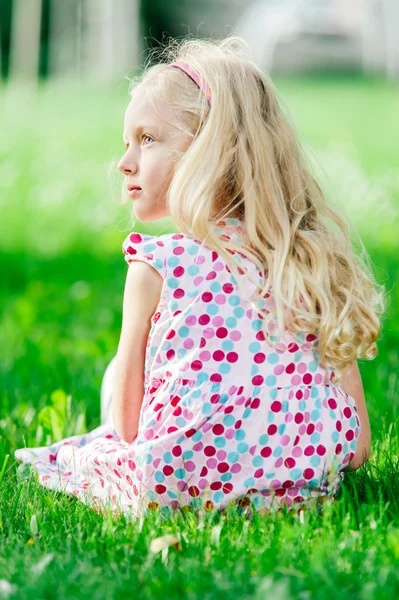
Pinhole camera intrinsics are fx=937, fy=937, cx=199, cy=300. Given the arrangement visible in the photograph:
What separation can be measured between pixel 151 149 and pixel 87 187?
5289mm

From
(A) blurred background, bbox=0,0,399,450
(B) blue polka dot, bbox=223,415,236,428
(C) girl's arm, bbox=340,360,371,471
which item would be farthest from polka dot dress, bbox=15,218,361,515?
(A) blurred background, bbox=0,0,399,450

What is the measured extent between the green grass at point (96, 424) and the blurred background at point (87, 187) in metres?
0.01

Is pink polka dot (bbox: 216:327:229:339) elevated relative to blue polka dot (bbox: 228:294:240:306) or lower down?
lower down

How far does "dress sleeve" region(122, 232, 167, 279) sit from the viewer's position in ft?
6.53

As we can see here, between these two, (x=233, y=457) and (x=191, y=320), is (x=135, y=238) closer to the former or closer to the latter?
(x=191, y=320)

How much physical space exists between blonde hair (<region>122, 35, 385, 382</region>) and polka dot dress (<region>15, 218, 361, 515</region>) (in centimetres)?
4

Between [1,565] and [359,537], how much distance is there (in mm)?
672

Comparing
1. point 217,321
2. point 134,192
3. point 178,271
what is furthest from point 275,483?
point 134,192

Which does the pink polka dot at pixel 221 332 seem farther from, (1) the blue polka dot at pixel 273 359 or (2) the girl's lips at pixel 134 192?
(2) the girl's lips at pixel 134 192

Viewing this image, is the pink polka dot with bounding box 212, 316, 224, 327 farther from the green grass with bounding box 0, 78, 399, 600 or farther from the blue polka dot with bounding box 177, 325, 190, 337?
the green grass with bounding box 0, 78, 399, 600

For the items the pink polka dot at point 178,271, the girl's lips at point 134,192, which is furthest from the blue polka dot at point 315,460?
the girl's lips at point 134,192

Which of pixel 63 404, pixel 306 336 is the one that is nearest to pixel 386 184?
pixel 63 404

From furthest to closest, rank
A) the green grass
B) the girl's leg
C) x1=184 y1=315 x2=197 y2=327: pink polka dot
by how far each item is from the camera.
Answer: the girl's leg
x1=184 y1=315 x2=197 y2=327: pink polka dot
the green grass

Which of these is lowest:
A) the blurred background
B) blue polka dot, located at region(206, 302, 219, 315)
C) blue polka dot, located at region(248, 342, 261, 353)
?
the blurred background
